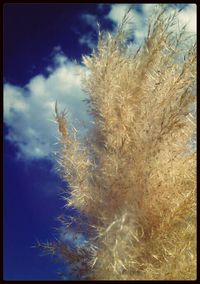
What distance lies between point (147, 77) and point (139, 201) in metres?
1.26

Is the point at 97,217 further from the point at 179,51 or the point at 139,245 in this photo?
the point at 179,51

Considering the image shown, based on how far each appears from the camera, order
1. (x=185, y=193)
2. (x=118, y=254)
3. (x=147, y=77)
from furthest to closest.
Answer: (x=147, y=77) → (x=185, y=193) → (x=118, y=254)

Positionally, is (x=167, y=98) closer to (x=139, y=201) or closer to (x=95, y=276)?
(x=139, y=201)

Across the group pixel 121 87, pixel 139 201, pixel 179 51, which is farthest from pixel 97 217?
pixel 179 51

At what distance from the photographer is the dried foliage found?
445cm

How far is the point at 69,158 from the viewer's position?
16.4ft

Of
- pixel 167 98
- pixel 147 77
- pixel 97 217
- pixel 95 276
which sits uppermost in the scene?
pixel 147 77

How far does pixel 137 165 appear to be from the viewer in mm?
4605

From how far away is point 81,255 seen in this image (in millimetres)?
5094

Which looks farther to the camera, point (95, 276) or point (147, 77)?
point (147, 77)

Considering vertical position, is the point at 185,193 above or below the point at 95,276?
above

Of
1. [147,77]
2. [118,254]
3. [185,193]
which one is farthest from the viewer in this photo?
[147,77]

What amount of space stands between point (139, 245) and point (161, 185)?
0.56m

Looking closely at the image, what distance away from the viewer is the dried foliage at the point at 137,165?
445 centimetres
